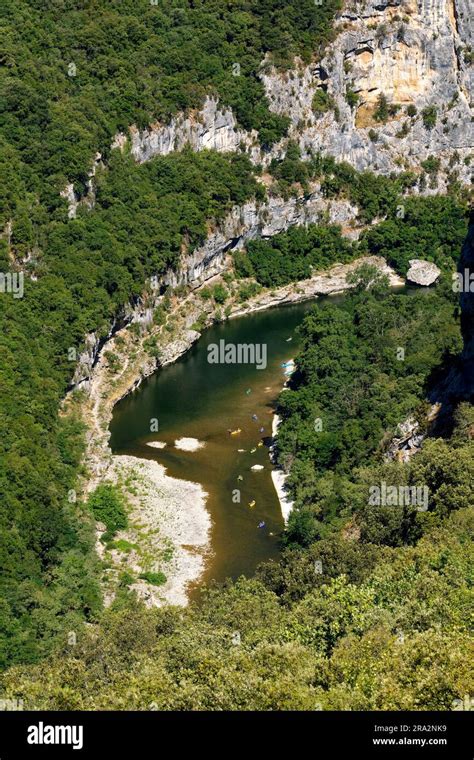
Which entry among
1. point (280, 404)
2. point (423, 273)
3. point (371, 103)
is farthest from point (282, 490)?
point (371, 103)

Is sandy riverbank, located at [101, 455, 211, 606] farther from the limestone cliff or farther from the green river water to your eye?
the limestone cliff

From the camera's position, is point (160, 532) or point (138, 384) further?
point (138, 384)

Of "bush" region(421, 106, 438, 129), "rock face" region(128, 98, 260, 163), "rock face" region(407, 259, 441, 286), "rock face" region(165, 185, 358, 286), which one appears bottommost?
"rock face" region(407, 259, 441, 286)

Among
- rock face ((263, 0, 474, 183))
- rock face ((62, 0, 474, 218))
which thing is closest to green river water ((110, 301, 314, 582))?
rock face ((62, 0, 474, 218))

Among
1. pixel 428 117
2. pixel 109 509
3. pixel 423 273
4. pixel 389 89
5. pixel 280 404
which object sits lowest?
pixel 109 509

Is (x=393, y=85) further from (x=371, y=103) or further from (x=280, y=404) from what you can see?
(x=280, y=404)

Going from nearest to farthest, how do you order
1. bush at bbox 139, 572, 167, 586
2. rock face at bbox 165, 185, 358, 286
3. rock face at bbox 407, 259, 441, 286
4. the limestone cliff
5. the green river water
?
bush at bbox 139, 572, 167, 586, the green river water, rock face at bbox 165, 185, 358, 286, rock face at bbox 407, 259, 441, 286, the limestone cliff
